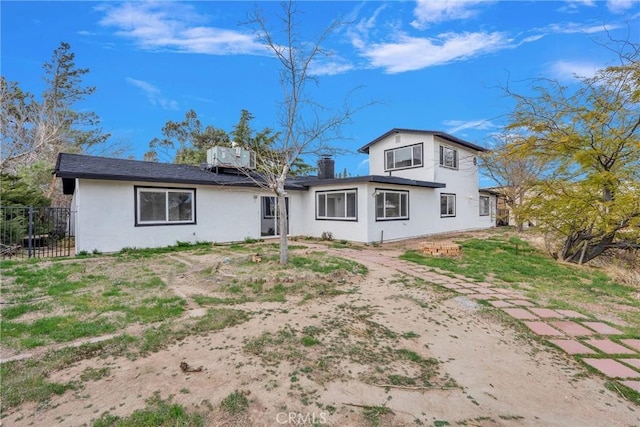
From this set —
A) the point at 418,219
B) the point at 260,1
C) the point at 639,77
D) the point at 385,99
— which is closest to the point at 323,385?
the point at 639,77

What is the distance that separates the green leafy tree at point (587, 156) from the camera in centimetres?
768

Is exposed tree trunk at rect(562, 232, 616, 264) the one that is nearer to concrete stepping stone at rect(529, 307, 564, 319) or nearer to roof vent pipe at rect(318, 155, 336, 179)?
concrete stepping stone at rect(529, 307, 564, 319)

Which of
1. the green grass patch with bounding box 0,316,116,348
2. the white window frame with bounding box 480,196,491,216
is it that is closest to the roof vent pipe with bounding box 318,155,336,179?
the white window frame with bounding box 480,196,491,216

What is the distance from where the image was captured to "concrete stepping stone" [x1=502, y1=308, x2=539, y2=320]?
4223 millimetres

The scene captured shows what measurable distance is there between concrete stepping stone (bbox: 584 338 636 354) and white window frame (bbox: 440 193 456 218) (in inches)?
490

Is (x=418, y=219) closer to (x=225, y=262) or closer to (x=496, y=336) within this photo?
(x=225, y=262)

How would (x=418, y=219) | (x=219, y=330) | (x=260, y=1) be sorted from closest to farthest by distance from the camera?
(x=219, y=330), (x=260, y=1), (x=418, y=219)

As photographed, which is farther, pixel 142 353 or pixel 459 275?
pixel 459 275

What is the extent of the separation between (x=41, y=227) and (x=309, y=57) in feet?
34.9

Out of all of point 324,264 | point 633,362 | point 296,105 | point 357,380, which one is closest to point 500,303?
point 633,362

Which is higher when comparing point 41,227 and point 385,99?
point 385,99

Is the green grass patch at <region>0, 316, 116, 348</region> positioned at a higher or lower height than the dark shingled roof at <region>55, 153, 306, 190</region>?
lower

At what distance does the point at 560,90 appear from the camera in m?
8.19

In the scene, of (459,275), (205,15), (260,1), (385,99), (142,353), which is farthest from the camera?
(205,15)
